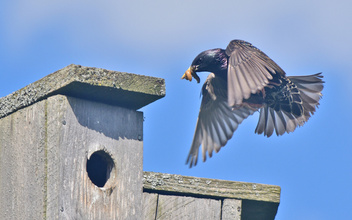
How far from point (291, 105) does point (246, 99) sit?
0.56 m

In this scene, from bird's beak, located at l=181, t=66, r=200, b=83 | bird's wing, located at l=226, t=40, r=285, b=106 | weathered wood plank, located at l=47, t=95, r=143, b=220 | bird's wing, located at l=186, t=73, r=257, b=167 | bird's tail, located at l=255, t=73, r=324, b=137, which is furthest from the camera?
bird's tail, located at l=255, t=73, r=324, b=137

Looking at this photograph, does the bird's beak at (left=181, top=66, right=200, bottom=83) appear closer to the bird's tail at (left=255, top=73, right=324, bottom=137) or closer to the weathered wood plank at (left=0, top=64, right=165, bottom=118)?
the bird's tail at (left=255, top=73, right=324, bottom=137)

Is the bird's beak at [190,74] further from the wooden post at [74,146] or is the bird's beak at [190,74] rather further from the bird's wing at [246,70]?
the wooden post at [74,146]

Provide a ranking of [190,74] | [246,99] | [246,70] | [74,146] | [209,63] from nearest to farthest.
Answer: [74,146], [246,70], [246,99], [190,74], [209,63]

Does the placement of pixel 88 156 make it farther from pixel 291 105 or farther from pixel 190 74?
pixel 291 105

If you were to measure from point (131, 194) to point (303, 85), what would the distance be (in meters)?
3.34

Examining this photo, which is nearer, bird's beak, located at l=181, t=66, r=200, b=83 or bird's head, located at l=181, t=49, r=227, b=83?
bird's beak, located at l=181, t=66, r=200, b=83

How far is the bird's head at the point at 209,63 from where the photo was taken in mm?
5832

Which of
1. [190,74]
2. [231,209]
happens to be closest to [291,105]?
[190,74]

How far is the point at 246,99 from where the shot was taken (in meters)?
5.51

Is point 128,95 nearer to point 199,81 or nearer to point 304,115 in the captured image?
point 199,81

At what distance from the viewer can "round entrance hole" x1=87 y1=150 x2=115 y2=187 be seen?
304 cm

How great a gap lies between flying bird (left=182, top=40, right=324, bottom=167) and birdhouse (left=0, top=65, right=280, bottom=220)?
215cm

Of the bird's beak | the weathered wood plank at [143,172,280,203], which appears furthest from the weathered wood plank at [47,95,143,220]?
the bird's beak
